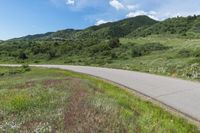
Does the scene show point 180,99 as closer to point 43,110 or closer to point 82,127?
point 43,110

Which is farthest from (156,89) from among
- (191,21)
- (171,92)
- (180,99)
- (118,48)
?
(191,21)

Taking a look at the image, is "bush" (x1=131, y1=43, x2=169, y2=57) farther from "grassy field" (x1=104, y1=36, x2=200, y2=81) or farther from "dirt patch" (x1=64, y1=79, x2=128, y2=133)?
Result: "dirt patch" (x1=64, y1=79, x2=128, y2=133)

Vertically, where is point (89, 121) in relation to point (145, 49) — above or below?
above

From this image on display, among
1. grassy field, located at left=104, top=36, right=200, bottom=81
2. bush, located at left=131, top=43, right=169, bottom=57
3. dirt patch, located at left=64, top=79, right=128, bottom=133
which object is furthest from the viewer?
bush, located at left=131, top=43, right=169, bottom=57

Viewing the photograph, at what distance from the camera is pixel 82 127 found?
7922 millimetres

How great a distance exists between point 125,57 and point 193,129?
200ft

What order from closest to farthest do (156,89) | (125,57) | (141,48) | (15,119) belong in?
1. (15,119)
2. (156,89)
3. (125,57)
4. (141,48)

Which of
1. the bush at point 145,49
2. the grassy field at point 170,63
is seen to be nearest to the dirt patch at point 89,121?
the grassy field at point 170,63

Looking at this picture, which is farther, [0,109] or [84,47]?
[84,47]

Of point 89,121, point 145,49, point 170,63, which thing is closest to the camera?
point 89,121

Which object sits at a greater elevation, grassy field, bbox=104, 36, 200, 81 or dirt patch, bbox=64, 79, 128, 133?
dirt patch, bbox=64, 79, 128, 133

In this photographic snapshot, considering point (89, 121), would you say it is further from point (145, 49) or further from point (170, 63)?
point (145, 49)

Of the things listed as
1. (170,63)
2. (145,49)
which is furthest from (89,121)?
(145,49)

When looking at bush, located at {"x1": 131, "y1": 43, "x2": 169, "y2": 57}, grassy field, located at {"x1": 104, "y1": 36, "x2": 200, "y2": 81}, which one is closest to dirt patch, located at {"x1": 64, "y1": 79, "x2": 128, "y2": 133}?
grassy field, located at {"x1": 104, "y1": 36, "x2": 200, "y2": 81}
